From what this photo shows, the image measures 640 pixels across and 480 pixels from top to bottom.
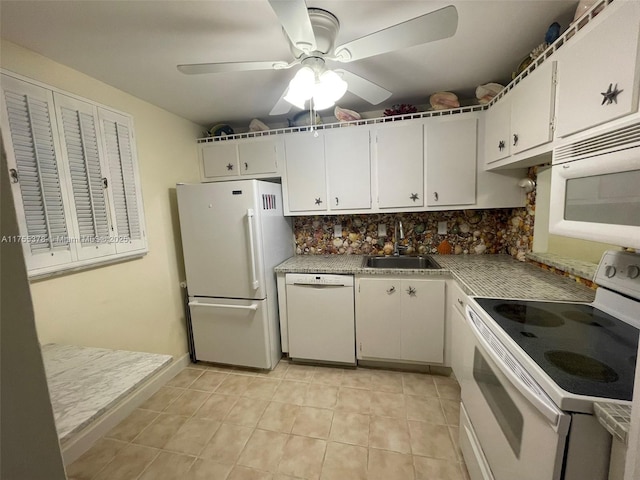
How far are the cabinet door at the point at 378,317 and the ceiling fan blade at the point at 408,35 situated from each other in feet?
4.93

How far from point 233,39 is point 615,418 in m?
2.03

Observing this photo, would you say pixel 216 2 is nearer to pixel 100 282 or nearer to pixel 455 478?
pixel 100 282

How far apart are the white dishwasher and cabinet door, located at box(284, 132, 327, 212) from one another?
0.67 meters

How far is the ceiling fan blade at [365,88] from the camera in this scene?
4.71 ft

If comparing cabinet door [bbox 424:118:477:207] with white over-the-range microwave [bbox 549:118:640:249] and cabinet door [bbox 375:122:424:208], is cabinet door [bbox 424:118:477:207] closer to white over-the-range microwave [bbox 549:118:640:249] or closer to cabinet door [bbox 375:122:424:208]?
cabinet door [bbox 375:122:424:208]

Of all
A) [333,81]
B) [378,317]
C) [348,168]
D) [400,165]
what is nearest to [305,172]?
[348,168]

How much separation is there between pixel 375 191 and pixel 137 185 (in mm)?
1883

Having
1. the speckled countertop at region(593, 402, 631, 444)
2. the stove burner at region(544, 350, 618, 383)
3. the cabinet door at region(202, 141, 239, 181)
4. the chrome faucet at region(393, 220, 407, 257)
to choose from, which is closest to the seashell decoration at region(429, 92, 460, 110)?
the chrome faucet at region(393, 220, 407, 257)

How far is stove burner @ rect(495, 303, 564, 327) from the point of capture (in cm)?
108

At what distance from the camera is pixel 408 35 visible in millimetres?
1032

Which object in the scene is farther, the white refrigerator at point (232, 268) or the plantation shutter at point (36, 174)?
the white refrigerator at point (232, 268)

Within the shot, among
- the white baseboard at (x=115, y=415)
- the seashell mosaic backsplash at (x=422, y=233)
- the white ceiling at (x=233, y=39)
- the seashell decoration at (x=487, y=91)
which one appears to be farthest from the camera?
the seashell mosaic backsplash at (x=422, y=233)

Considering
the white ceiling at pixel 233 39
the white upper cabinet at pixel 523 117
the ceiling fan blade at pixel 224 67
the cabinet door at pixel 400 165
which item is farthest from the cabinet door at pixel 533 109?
the ceiling fan blade at pixel 224 67

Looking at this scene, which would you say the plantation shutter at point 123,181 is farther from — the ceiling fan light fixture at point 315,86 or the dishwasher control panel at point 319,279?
the ceiling fan light fixture at point 315,86
